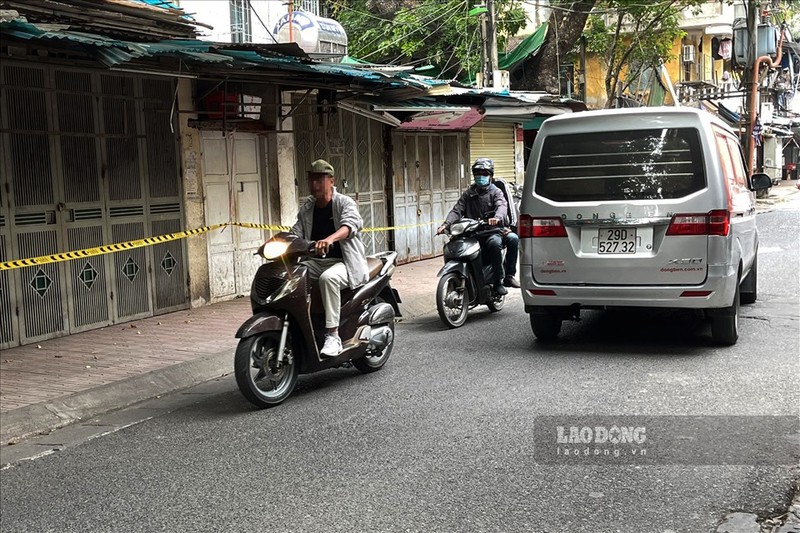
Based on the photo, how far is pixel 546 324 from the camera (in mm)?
7945

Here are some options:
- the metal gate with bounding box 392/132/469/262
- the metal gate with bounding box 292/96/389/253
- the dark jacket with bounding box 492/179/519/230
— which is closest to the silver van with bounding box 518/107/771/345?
the dark jacket with bounding box 492/179/519/230

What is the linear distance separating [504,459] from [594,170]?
346cm

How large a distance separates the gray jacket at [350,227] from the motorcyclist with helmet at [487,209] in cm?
274

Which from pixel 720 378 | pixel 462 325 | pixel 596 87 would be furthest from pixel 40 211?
pixel 596 87

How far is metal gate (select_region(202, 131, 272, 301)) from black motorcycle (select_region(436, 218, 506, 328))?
3348mm

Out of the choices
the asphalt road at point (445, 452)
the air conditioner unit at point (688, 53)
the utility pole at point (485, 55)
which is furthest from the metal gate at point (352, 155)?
the air conditioner unit at point (688, 53)

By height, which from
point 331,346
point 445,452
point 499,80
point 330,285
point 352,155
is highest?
point 499,80

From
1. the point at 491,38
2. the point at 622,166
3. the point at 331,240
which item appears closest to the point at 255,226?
the point at 331,240

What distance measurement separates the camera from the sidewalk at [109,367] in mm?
6125

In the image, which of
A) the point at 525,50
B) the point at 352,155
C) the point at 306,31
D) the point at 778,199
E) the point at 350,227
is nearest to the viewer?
the point at 350,227

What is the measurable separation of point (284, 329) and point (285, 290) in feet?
0.94

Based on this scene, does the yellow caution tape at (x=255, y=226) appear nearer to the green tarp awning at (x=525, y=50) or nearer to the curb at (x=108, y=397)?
the curb at (x=108, y=397)

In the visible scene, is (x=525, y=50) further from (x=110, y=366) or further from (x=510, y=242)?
(x=110, y=366)

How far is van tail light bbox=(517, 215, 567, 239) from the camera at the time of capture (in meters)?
7.39
